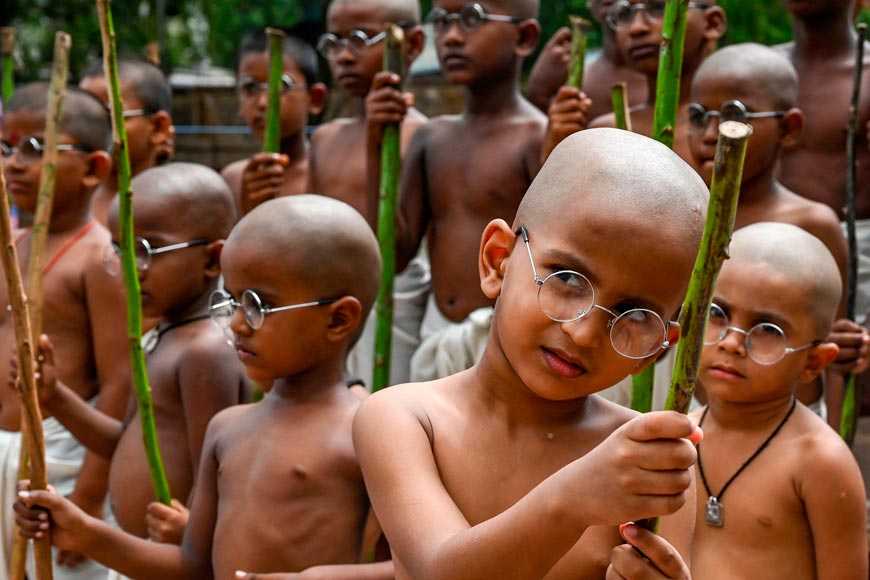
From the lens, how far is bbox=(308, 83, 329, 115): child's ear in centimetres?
645

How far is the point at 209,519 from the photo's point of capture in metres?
3.28

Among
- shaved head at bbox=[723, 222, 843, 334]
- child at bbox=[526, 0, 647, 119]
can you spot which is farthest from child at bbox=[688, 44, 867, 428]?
child at bbox=[526, 0, 647, 119]

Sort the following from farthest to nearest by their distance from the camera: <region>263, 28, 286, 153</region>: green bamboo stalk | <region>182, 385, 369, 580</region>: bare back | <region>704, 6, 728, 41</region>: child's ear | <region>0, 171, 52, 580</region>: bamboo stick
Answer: <region>704, 6, 728, 41</region>: child's ear, <region>263, 28, 286, 153</region>: green bamboo stalk, <region>182, 385, 369, 580</region>: bare back, <region>0, 171, 52, 580</region>: bamboo stick

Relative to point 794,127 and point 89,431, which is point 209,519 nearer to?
point 89,431

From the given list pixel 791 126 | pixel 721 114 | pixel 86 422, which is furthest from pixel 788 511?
pixel 86 422

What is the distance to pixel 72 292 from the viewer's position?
4.77m

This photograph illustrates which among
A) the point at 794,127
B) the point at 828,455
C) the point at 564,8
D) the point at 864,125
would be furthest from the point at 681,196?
the point at 564,8

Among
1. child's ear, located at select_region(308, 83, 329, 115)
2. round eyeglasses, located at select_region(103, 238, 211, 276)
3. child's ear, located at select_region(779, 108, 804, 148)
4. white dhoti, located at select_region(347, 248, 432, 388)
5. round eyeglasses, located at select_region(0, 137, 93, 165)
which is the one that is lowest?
white dhoti, located at select_region(347, 248, 432, 388)

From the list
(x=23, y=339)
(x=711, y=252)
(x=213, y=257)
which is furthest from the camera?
(x=213, y=257)

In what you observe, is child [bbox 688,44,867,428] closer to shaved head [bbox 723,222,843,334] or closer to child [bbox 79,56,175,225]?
shaved head [bbox 723,222,843,334]

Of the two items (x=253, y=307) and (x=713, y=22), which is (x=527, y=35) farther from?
(x=253, y=307)

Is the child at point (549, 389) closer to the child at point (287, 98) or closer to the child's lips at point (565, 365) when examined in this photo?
the child's lips at point (565, 365)

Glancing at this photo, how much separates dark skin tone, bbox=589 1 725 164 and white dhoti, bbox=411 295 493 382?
3.13ft

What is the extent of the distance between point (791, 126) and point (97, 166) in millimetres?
2744
